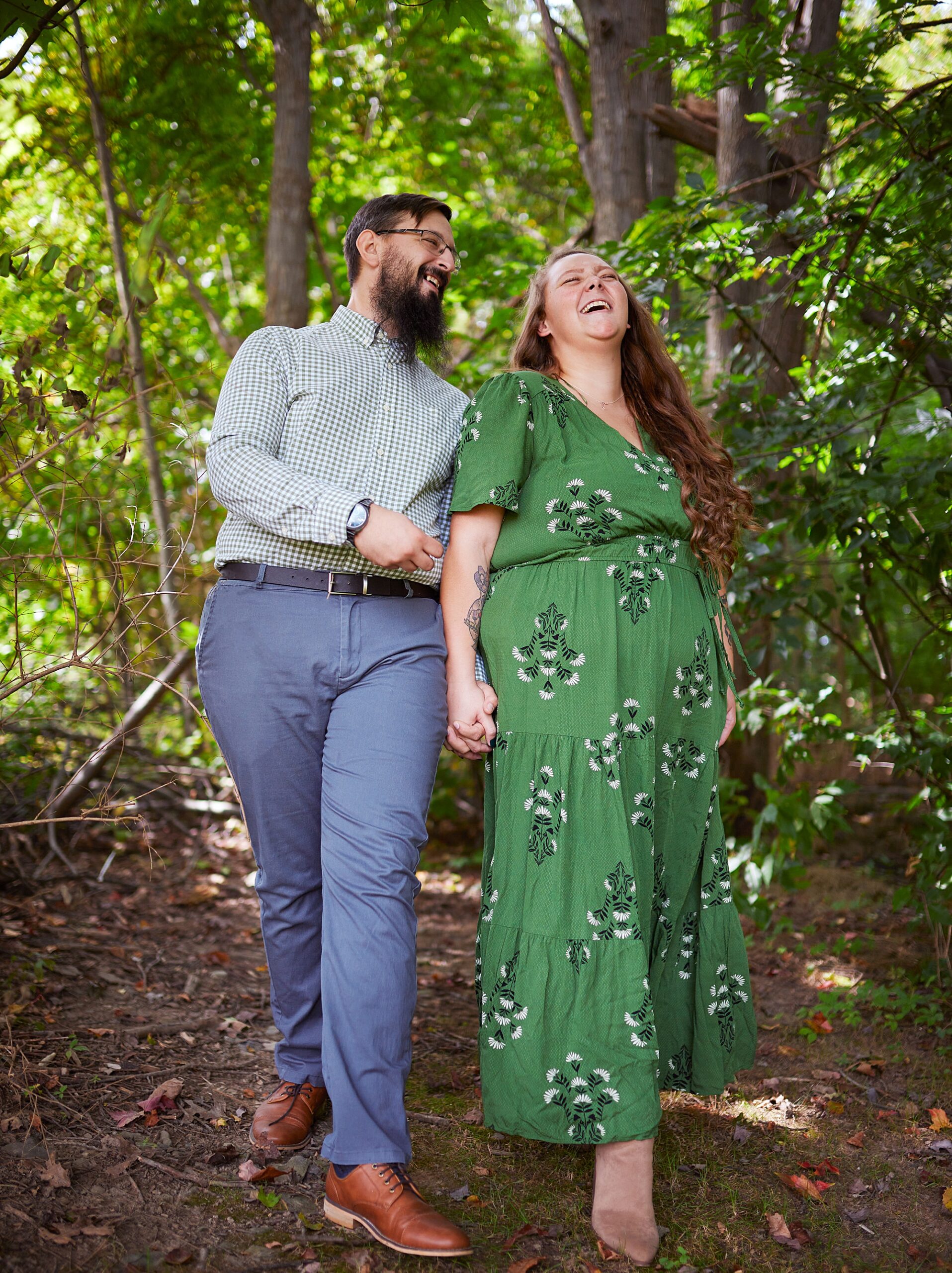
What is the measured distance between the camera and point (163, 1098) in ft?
8.23

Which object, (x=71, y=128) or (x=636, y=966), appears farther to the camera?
(x=71, y=128)

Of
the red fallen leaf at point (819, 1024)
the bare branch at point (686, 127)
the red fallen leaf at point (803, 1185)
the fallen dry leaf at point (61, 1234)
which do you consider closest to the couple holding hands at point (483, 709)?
the red fallen leaf at point (803, 1185)

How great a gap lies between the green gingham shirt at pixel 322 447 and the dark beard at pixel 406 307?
0.04m

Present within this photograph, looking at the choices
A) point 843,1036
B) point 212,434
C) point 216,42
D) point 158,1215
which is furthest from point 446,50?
point 158,1215

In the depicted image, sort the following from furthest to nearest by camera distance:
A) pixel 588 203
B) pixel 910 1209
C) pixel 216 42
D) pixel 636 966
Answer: pixel 588 203, pixel 216 42, pixel 910 1209, pixel 636 966

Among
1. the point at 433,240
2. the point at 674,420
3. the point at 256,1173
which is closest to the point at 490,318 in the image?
the point at 433,240

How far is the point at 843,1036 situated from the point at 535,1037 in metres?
1.65

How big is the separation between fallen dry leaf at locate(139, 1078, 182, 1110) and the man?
0.26 meters

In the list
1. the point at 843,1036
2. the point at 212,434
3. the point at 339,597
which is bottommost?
the point at 843,1036

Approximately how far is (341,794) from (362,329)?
3.91 feet

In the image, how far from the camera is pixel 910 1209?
2291mm

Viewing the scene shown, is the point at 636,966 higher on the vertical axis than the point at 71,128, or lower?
lower

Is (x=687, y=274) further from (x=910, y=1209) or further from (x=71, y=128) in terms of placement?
(x=71, y=128)

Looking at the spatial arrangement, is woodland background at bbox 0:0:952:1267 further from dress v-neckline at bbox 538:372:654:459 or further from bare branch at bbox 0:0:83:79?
dress v-neckline at bbox 538:372:654:459
